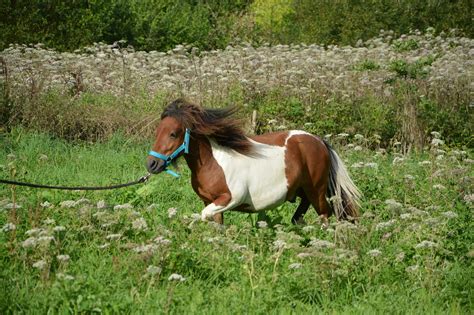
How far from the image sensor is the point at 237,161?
8.08m

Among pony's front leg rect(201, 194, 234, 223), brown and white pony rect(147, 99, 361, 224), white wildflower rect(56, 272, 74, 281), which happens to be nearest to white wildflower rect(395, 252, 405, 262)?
brown and white pony rect(147, 99, 361, 224)

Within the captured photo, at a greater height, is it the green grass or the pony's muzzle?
the pony's muzzle

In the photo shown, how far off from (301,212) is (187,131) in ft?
6.05

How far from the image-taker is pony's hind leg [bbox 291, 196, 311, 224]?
8875 millimetres

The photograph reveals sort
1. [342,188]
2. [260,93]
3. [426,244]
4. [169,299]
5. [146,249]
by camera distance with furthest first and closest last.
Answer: [260,93] < [342,188] < [426,244] < [146,249] < [169,299]

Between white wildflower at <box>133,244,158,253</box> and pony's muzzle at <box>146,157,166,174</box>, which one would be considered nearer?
white wildflower at <box>133,244,158,253</box>

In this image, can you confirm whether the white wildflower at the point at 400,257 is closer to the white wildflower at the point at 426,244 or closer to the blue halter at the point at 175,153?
the white wildflower at the point at 426,244

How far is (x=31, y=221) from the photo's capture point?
7062 mm

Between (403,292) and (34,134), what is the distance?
307 inches

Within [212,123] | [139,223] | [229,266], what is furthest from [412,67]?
[139,223]

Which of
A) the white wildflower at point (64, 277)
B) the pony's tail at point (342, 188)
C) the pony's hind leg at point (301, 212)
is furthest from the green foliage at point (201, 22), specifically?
the white wildflower at point (64, 277)

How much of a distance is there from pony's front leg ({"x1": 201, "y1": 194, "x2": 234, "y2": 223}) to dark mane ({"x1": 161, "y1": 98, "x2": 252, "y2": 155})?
582 millimetres

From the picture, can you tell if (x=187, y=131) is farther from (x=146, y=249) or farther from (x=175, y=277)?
(x=175, y=277)

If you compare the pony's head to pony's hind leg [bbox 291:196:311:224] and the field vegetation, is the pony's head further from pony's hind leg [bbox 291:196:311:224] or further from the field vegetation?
pony's hind leg [bbox 291:196:311:224]
